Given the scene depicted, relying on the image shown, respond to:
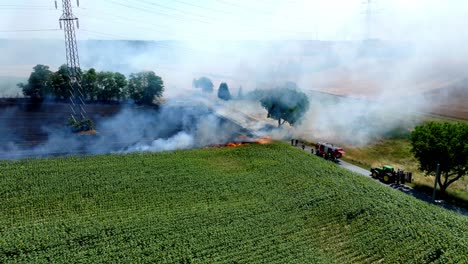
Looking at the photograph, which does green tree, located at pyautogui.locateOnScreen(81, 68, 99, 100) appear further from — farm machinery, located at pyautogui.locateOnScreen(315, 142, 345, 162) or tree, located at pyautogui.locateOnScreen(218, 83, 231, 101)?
farm machinery, located at pyautogui.locateOnScreen(315, 142, 345, 162)

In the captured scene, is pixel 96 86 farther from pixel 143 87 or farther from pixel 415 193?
pixel 415 193

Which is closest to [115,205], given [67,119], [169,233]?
[169,233]

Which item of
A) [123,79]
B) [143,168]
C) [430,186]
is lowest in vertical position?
[430,186]

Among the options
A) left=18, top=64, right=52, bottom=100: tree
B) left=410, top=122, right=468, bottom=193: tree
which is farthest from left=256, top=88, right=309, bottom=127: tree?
left=18, top=64, right=52, bottom=100: tree

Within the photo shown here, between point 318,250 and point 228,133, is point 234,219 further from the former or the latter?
point 228,133

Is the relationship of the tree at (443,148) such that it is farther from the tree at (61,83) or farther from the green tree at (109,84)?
the tree at (61,83)

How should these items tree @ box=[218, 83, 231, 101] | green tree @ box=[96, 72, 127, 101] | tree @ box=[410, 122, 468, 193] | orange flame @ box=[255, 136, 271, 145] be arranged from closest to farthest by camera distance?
tree @ box=[410, 122, 468, 193] → orange flame @ box=[255, 136, 271, 145] → green tree @ box=[96, 72, 127, 101] → tree @ box=[218, 83, 231, 101]

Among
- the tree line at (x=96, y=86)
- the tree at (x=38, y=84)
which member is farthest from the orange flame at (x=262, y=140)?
the tree at (x=38, y=84)
